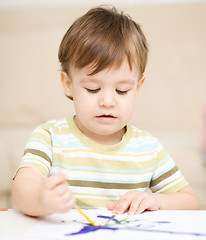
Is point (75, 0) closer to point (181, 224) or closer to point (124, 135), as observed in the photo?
point (124, 135)

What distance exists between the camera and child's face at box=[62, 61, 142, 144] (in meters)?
0.84

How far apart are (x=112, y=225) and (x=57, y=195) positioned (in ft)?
0.35

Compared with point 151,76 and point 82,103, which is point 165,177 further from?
point 151,76

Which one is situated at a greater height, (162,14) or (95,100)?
(162,14)

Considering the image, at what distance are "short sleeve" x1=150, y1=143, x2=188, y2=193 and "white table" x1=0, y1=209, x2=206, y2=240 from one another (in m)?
0.22

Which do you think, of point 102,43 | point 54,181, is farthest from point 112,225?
point 102,43

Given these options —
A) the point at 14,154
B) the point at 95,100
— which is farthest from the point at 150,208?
the point at 14,154

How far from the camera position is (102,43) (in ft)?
2.83

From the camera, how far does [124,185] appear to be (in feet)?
3.10

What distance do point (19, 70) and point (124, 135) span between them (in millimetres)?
974

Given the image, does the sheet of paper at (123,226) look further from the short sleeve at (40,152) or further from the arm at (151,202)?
the short sleeve at (40,152)

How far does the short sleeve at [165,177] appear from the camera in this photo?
3.16 ft

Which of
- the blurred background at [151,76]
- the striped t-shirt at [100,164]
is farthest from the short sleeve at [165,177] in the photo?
the blurred background at [151,76]

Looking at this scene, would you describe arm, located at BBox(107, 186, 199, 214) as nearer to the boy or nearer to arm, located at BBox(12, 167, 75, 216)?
the boy
